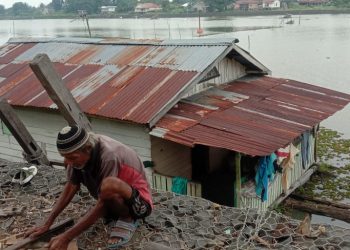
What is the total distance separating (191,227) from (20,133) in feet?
10.4

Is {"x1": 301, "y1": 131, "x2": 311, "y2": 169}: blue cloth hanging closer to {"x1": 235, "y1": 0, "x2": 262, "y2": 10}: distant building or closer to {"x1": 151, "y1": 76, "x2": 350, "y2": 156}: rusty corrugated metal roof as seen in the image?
{"x1": 151, "y1": 76, "x2": 350, "y2": 156}: rusty corrugated metal roof

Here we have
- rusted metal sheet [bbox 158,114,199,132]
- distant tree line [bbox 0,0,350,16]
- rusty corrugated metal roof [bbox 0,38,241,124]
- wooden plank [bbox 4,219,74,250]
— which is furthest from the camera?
distant tree line [bbox 0,0,350,16]

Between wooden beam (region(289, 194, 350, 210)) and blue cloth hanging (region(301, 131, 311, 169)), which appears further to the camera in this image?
blue cloth hanging (region(301, 131, 311, 169))

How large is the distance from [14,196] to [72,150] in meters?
2.38

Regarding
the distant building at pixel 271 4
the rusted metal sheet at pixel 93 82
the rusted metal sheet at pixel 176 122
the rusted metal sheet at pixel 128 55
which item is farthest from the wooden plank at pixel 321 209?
the distant building at pixel 271 4

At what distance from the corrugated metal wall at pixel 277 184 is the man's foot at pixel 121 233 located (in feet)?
14.3

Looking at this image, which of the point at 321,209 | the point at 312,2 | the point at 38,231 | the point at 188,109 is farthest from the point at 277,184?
the point at 312,2

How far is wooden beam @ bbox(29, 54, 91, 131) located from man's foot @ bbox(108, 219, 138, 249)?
1.84 metres

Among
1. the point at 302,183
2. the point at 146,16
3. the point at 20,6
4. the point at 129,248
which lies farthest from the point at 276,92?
the point at 20,6

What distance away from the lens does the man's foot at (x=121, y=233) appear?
13.1 ft

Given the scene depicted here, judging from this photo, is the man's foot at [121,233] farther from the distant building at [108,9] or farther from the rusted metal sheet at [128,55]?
the distant building at [108,9]

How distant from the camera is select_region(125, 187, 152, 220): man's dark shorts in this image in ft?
12.5

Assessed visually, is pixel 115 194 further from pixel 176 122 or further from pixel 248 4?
pixel 248 4

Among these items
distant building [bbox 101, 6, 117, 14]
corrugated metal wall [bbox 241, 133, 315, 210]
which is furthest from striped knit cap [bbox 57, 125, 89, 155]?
distant building [bbox 101, 6, 117, 14]
